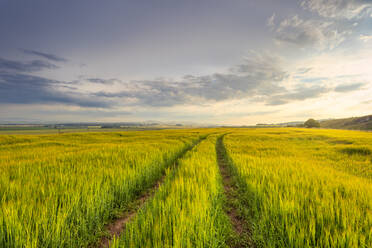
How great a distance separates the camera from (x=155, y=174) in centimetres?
619

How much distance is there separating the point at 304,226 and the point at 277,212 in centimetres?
46

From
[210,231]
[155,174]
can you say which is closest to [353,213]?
[210,231]

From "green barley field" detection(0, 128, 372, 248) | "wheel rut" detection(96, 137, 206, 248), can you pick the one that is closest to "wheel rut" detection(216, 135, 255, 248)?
"green barley field" detection(0, 128, 372, 248)

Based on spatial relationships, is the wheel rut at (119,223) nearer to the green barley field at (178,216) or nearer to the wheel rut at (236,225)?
the green barley field at (178,216)

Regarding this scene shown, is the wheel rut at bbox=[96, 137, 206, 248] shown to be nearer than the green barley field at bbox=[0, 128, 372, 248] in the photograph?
No

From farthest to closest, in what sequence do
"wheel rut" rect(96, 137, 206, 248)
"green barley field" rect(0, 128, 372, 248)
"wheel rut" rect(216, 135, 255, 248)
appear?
1. "wheel rut" rect(96, 137, 206, 248)
2. "wheel rut" rect(216, 135, 255, 248)
3. "green barley field" rect(0, 128, 372, 248)

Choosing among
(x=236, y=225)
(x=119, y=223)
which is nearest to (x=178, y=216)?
(x=236, y=225)

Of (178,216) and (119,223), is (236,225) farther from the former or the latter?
(119,223)

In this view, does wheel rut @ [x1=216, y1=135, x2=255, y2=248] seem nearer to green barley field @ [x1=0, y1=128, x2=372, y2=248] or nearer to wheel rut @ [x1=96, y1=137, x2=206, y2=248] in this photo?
green barley field @ [x1=0, y1=128, x2=372, y2=248]

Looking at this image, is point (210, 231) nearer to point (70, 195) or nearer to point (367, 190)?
point (70, 195)

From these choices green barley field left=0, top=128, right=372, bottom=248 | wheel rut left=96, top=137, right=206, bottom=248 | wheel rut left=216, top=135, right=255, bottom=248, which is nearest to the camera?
green barley field left=0, top=128, right=372, bottom=248

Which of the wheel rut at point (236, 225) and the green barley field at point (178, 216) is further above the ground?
the green barley field at point (178, 216)

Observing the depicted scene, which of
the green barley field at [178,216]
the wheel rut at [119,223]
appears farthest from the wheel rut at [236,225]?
the wheel rut at [119,223]

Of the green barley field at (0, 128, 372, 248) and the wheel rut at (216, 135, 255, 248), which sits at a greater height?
the green barley field at (0, 128, 372, 248)
